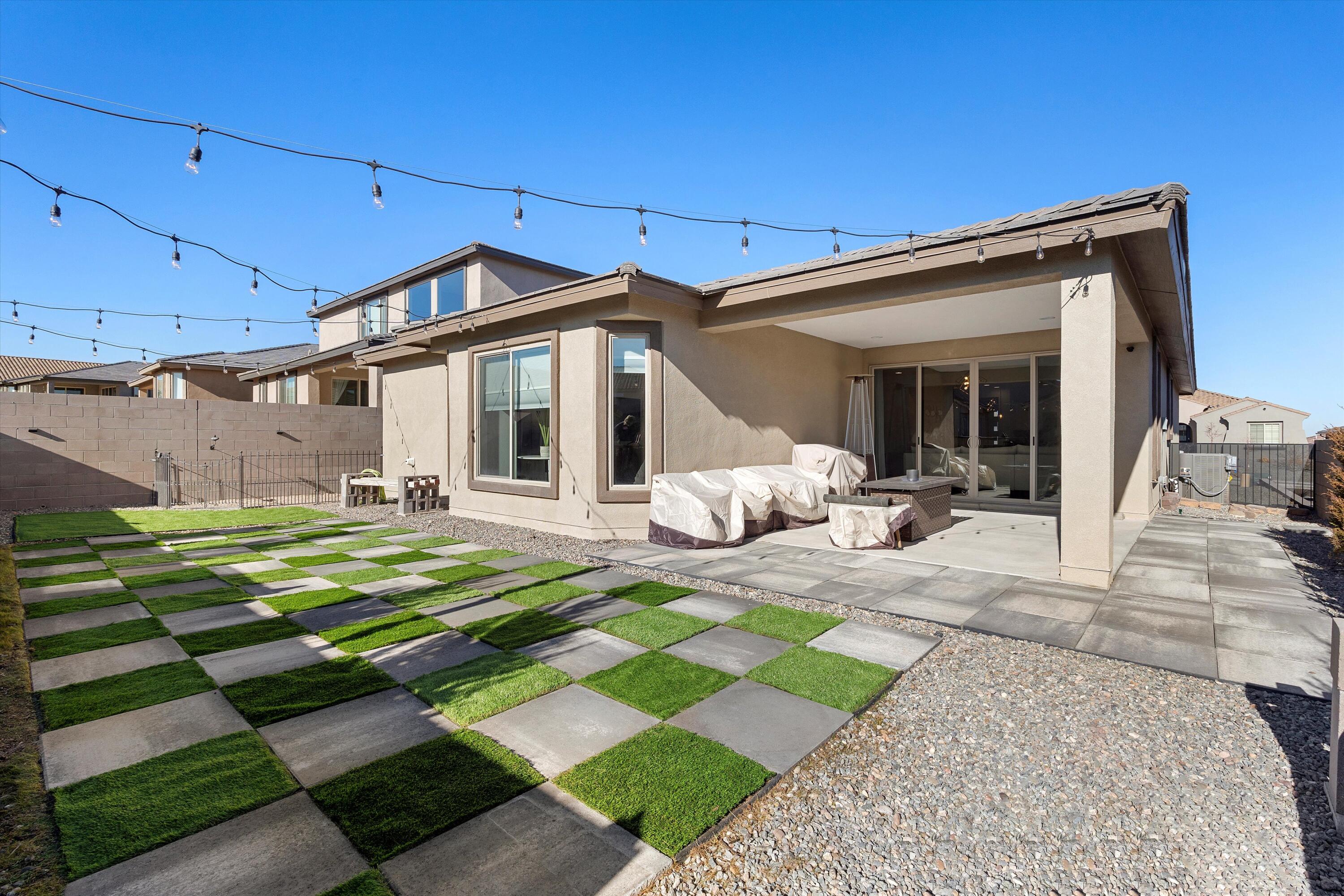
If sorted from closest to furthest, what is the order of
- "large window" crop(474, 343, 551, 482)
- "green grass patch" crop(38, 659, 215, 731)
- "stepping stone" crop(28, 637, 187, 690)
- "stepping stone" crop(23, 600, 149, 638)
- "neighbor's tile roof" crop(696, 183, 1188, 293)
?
"green grass patch" crop(38, 659, 215, 731)
"stepping stone" crop(28, 637, 187, 690)
"stepping stone" crop(23, 600, 149, 638)
"neighbor's tile roof" crop(696, 183, 1188, 293)
"large window" crop(474, 343, 551, 482)

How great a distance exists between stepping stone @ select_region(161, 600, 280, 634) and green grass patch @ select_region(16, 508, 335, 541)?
462 centimetres

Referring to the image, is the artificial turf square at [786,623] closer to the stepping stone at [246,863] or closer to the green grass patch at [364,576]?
the stepping stone at [246,863]

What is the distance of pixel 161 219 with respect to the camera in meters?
6.20

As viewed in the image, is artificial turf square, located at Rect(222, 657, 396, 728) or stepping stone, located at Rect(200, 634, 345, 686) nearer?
artificial turf square, located at Rect(222, 657, 396, 728)

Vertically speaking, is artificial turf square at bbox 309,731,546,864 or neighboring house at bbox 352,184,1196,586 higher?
neighboring house at bbox 352,184,1196,586

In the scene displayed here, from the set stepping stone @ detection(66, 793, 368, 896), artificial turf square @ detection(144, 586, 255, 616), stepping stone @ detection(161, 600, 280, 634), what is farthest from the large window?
stepping stone @ detection(66, 793, 368, 896)

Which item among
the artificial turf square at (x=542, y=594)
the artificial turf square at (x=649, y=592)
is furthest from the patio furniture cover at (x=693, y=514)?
the artificial turf square at (x=542, y=594)

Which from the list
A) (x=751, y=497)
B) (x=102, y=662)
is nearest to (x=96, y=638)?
(x=102, y=662)

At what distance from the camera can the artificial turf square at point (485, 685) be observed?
2742mm

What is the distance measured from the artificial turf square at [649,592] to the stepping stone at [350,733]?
1.97m

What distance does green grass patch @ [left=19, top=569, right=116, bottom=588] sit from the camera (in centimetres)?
486

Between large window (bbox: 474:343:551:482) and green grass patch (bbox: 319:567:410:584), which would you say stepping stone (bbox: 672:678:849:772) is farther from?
large window (bbox: 474:343:551:482)

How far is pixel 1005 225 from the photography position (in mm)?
5129

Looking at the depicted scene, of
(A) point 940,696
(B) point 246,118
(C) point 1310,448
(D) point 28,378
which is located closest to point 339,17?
(B) point 246,118
